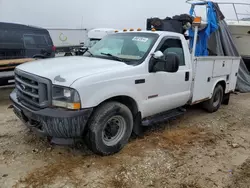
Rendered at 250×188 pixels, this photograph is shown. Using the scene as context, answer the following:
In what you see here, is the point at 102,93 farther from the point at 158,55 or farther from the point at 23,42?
the point at 23,42

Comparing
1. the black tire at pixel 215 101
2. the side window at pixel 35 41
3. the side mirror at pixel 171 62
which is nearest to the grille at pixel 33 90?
the side mirror at pixel 171 62

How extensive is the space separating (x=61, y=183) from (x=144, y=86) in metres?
1.90

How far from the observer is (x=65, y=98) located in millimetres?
3102

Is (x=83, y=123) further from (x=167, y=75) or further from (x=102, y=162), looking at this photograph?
(x=167, y=75)

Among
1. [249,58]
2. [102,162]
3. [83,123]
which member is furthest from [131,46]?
[249,58]

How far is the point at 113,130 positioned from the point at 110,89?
2.32 feet

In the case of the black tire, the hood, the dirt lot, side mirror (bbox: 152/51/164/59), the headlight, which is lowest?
the dirt lot

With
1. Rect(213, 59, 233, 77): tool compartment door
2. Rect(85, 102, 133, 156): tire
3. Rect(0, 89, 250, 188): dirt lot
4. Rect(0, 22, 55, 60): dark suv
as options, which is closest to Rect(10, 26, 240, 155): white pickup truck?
Rect(85, 102, 133, 156): tire

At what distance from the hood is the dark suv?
3.97 metres

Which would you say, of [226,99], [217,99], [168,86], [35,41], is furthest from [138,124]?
[35,41]

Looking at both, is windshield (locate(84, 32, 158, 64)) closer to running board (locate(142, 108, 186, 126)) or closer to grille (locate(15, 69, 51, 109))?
running board (locate(142, 108, 186, 126))

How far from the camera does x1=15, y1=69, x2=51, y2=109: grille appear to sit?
317 centimetres

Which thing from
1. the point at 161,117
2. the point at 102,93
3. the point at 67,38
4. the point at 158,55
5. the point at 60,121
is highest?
the point at 158,55

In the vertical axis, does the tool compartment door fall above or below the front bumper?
above
